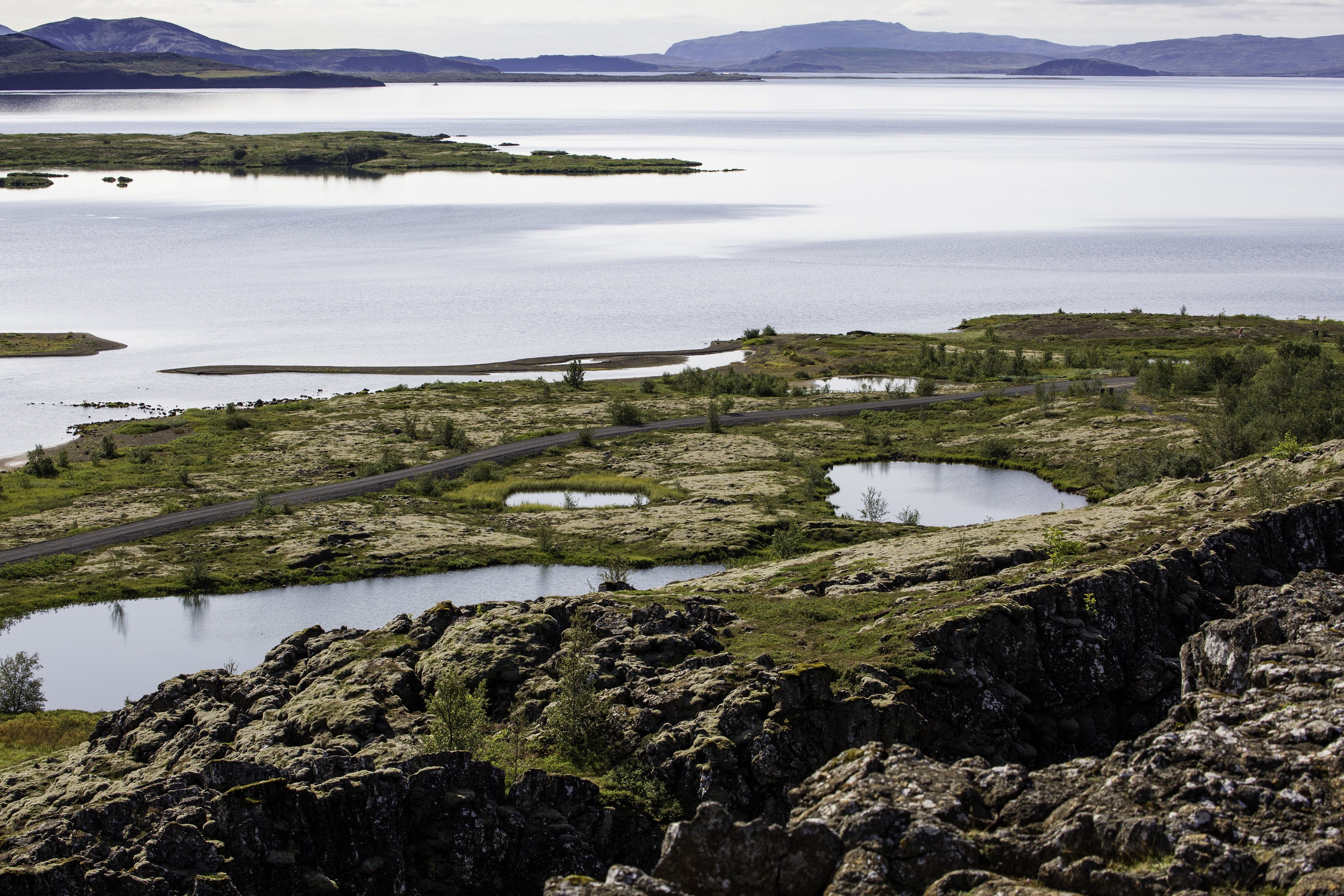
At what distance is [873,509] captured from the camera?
67875mm

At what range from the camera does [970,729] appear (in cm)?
2795

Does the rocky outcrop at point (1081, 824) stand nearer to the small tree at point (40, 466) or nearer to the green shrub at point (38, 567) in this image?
the green shrub at point (38, 567)

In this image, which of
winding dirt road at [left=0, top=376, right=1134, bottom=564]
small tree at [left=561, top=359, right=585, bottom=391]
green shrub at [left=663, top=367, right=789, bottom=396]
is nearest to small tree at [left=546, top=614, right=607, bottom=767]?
winding dirt road at [left=0, top=376, right=1134, bottom=564]

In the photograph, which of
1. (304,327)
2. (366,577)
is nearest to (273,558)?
(366,577)

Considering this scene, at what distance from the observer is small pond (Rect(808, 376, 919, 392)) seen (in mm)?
105875

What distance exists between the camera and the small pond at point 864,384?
347 ft

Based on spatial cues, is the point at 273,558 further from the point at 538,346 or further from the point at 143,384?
the point at 538,346

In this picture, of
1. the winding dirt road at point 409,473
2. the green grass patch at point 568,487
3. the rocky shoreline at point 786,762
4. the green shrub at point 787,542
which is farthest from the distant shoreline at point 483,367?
the rocky shoreline at point 786,762

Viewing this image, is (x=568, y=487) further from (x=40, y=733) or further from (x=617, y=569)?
(x=40, y=733)

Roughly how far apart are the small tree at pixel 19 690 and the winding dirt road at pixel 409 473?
18.7 meters

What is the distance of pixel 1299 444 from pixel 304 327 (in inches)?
4317

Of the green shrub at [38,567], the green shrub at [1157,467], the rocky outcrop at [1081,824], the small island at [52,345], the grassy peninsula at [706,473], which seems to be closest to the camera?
the rocky outcrop at [1081,824]

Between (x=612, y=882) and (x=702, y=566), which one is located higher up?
(x=612, y=882)

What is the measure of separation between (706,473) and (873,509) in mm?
13975
